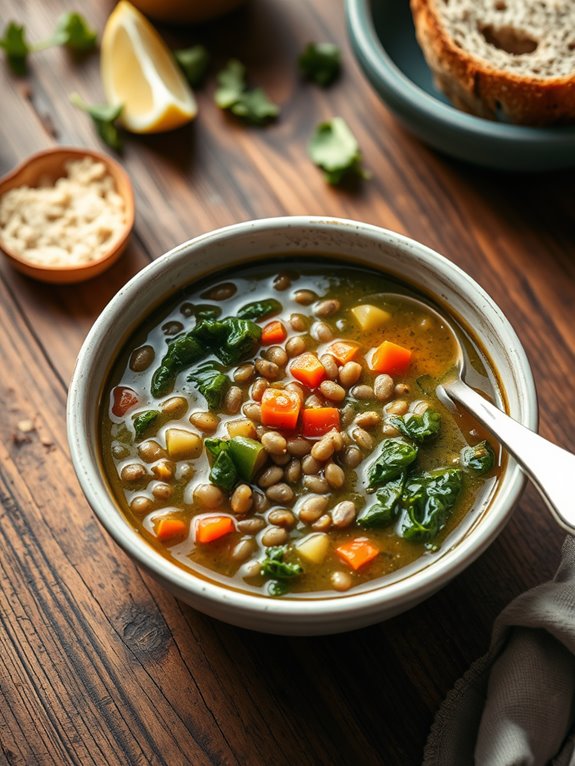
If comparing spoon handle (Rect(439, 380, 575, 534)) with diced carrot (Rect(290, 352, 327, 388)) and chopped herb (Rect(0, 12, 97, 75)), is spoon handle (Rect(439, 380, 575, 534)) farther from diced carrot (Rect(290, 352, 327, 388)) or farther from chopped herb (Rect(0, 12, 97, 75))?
chopped herb (Rect(0, 12, 97, 75))

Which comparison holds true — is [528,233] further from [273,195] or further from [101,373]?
[101,373]

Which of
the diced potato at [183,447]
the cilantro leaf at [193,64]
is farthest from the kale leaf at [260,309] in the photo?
the cilantro leaf at [193,64]

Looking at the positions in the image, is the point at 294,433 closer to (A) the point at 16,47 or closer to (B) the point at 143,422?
(B) the point at 143,422

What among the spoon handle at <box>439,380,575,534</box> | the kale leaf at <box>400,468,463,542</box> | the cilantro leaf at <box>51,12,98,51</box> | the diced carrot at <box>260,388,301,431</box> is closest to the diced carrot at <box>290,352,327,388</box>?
the diced carrot at <box>260,388,301,431</box>

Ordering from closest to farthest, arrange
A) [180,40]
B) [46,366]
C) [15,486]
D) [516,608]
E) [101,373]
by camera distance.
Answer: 1. [516,608]
2. [101,373]
3. [15,486]
4. [46,366]
5. [180,40]

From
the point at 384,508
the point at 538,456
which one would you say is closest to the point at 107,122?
the point at 384,508

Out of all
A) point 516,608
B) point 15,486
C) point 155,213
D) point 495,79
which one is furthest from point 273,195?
point 516,608

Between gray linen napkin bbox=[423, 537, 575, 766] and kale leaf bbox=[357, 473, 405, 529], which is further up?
kale leaf bbox=[357, 473, 405, 529]
